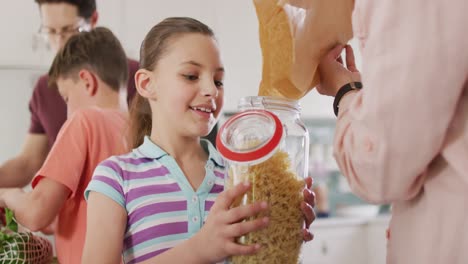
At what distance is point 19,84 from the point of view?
2.69 metres

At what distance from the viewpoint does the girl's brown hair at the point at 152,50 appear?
2.94 feet

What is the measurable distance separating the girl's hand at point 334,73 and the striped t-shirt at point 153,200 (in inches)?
10.7

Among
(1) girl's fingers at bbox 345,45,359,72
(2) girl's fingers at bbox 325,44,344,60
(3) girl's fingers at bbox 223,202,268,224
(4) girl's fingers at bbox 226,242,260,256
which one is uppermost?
(2) girl's fingers at bbox 325,44,344,60

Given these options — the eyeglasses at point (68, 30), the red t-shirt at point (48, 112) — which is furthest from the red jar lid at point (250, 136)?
the eyeglasses at point (68, 30)

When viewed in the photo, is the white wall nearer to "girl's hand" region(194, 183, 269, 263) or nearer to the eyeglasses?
the eyeglasses

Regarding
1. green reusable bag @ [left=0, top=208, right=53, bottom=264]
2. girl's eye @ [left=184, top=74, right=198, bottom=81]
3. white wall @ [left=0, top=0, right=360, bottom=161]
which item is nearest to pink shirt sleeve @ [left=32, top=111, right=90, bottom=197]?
green reusable bag @ [left=0, top=208, right=53, bottom=264]

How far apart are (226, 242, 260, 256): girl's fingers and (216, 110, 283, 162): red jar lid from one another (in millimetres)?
104

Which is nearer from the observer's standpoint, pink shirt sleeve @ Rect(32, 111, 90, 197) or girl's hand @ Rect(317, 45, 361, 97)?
girl's hand @ Rect(317, 45, 361, 97)

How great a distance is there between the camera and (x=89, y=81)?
124cm

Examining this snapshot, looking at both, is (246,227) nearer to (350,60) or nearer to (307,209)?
(307,209)

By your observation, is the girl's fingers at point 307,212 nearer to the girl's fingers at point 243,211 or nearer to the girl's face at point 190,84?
the girl's fingers at point 243,211

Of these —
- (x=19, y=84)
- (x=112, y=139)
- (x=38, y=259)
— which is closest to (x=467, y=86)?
(x=112, y=139)

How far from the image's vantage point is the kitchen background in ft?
8.79

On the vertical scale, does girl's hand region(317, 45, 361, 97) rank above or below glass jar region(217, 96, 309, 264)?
above
